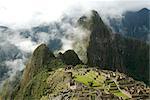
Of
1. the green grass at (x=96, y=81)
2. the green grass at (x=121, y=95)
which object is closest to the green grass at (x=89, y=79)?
the green grass at (x=96, y=81)

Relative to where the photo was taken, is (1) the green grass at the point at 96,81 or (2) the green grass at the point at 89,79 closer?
(1) the green grass at the point at 96,81

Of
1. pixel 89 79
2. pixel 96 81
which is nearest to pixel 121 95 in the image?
pixel 96 81

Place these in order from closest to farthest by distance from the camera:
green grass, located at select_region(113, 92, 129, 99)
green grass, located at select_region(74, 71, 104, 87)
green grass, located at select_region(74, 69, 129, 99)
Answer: green grass, located at select_region(113, 92, 129, 99) → green grass, located at select_region(74, 69, 129, 99) → green grass, located at select_region(74, 71, 104, 87)

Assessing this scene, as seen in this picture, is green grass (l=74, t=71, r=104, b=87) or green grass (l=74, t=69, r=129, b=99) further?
green grass (l=74, t=71, r=104, b=87)

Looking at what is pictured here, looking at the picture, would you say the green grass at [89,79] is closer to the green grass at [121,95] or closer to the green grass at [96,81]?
the green grass at [96,81]

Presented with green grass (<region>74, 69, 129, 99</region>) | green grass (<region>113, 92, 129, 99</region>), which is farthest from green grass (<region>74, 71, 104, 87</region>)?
green grass (<region>113, 92, 129, 99</region>)

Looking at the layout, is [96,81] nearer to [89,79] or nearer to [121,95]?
[89,79]

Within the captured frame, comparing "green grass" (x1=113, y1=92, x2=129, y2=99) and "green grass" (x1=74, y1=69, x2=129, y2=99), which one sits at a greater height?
"green grass" (x1=74, y1=69, x2=129, y2=99)

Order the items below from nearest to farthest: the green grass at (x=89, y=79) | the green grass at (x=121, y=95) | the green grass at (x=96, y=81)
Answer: the green grass at (x=121, y=95) → the green grass at (x=96, y=81) → the green grass at (x=89, y=79)

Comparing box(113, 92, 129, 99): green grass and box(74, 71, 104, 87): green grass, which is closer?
box(113, 92, 129, 99): green grass

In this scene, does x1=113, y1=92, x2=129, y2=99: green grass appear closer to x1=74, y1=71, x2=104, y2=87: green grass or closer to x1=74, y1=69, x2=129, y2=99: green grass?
x1=74, y1=69, x2=129, y2=99: green grass

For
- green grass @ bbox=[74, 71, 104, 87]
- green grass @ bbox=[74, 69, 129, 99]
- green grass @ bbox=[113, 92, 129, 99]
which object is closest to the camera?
green grass @ bbox=[113, 92, 129, 99]

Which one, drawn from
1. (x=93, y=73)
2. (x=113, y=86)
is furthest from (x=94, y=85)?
(x=93, y=73)

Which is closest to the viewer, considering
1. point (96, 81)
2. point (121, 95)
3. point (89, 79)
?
point (121, 95)
